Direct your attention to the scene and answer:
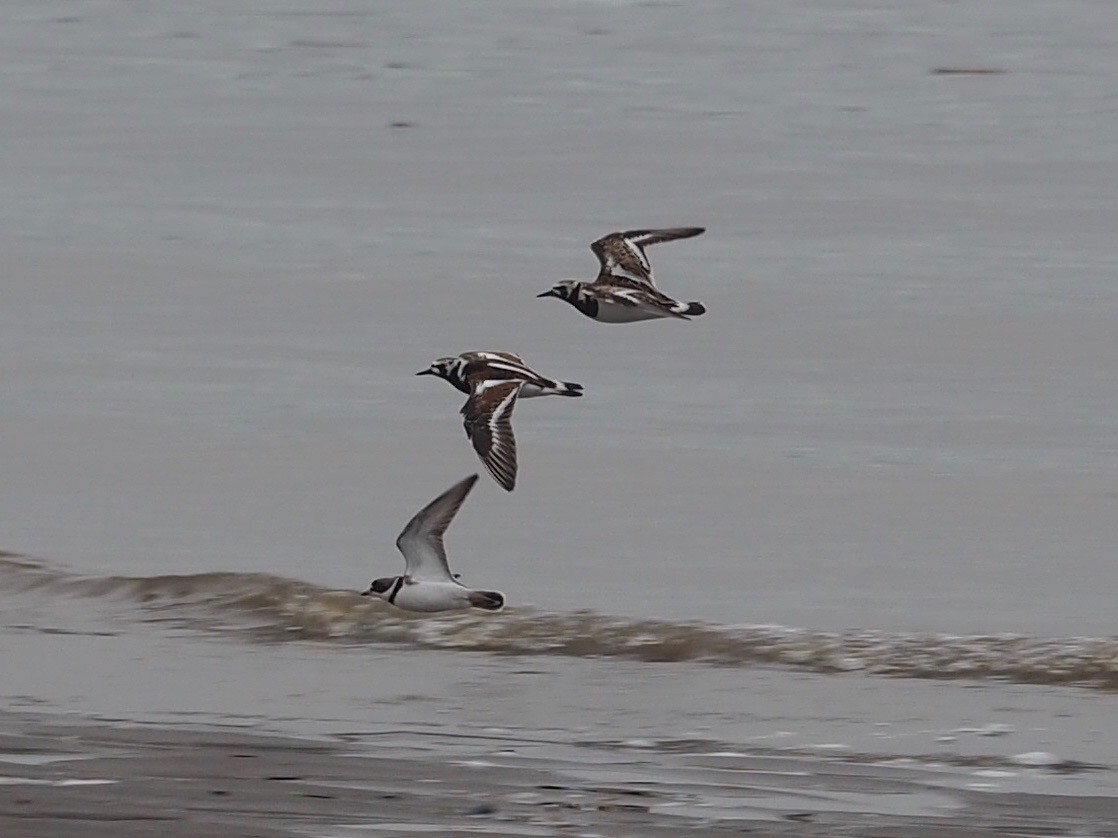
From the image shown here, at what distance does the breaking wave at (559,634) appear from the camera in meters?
7.87

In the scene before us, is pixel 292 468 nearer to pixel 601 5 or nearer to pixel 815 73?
pixel 815 73

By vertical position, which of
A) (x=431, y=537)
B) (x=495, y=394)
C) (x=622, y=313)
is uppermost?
(x=622, y=313)

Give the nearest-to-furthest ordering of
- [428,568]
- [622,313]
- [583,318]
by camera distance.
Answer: [428,568], [622,313], [583,318]

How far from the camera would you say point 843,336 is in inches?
492

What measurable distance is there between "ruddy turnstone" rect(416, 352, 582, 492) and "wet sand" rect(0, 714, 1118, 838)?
1897 mm

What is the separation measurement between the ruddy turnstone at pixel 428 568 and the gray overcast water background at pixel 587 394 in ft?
0.64

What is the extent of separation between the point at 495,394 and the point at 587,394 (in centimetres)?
246

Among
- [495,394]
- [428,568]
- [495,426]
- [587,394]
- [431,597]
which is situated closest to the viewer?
[431,597]

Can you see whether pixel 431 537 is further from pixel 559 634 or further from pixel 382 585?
pixel 559 634

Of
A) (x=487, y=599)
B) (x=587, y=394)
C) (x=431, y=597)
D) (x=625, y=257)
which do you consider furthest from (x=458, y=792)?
(x=587, y=394)

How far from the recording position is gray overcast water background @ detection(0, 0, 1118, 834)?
789 centimetres

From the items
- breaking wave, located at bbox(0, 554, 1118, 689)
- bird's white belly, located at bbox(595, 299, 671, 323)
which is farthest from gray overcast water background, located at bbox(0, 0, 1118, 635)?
bird's white belly, located at bbox(595, 299, 671, 323)

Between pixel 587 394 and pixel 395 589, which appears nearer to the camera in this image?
pixel 395 589

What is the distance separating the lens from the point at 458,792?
248 inches
